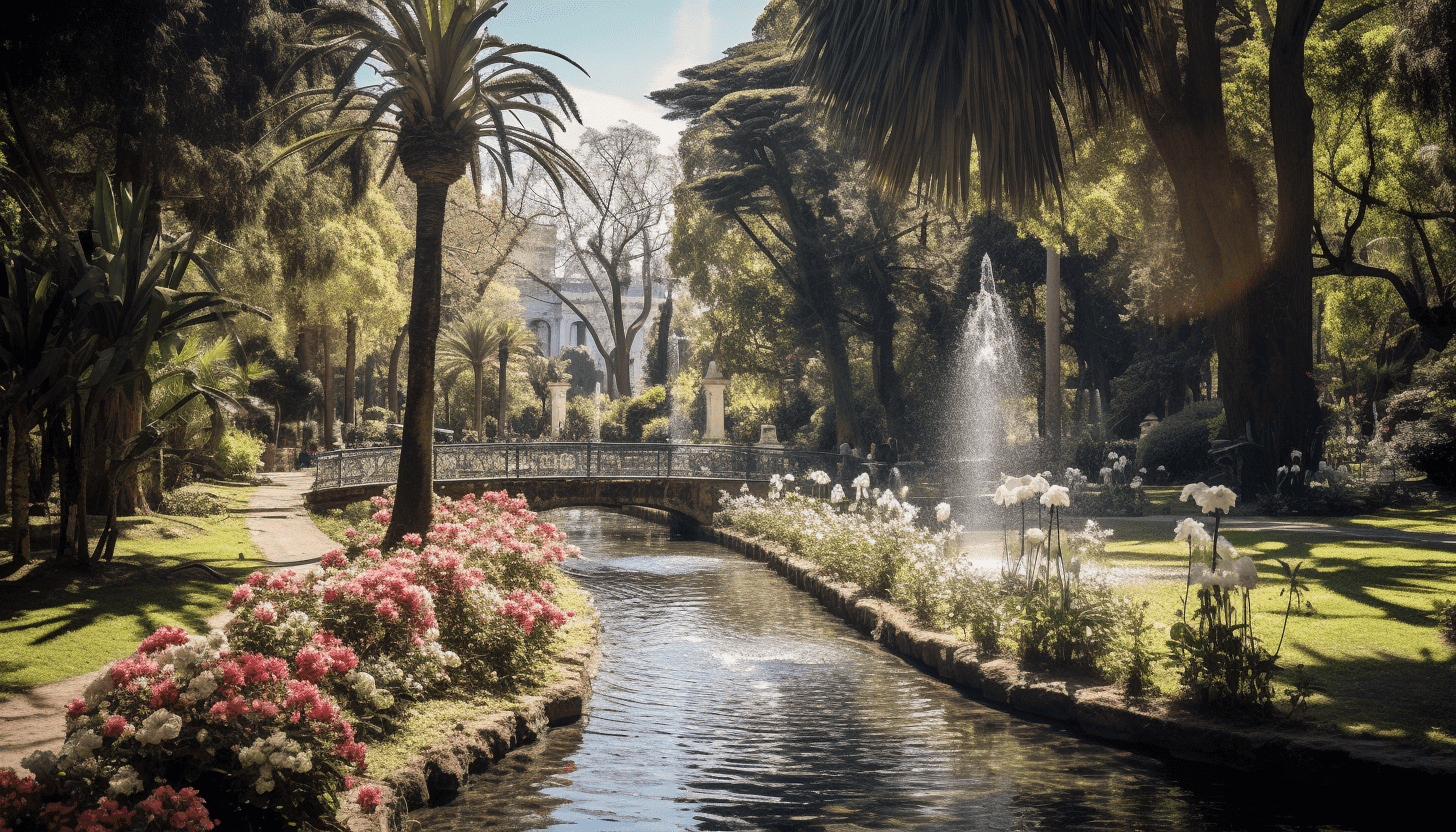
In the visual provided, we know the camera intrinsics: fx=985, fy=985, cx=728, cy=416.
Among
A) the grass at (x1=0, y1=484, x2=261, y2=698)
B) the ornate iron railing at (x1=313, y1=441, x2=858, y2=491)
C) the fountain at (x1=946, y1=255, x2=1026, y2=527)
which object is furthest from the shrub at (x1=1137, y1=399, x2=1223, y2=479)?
the grass at (x1=0, y1=484, x2=261, y2=698)

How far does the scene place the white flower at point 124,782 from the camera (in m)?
3.67

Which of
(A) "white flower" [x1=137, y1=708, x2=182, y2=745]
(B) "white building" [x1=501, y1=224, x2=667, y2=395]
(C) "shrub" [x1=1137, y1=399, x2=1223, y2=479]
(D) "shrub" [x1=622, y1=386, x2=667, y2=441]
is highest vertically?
(B) "white building" [x1=501, y1=224, x2=667, y2=395]

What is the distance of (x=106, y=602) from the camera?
860 cm

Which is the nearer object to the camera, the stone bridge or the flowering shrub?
the flowering shrub

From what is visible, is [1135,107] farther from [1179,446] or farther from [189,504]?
[189,504]

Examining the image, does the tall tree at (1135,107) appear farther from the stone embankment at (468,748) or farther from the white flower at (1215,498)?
the stone embankment at (468,748)

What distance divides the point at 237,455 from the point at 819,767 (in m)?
19.4

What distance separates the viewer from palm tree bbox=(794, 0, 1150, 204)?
9344 mm

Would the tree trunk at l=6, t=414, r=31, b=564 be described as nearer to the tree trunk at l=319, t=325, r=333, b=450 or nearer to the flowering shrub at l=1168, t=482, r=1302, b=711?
the flowering shrub at l=1168, t=482, r=1302, b=711

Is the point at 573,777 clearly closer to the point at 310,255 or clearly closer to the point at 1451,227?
the point at 310,255

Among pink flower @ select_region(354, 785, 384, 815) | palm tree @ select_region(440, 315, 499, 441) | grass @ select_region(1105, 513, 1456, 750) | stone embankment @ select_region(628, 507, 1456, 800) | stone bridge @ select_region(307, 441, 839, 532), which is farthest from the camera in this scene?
palm tree @ select_region(440, 315, 499, 441)

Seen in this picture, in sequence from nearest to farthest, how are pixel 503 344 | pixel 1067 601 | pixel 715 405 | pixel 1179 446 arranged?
pixel 1067 601, pixel 1179 446, pixel 715 405, pixel 503 344

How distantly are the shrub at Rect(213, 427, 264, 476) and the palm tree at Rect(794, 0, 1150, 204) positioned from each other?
16388 millimetres

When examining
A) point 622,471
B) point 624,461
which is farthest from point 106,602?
point 624,461
